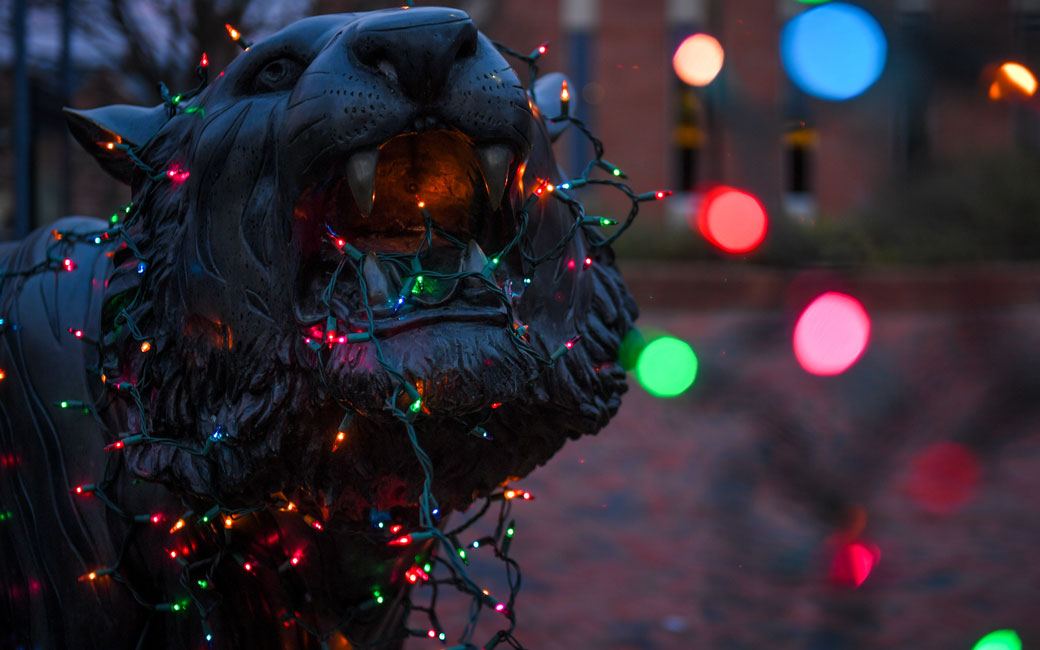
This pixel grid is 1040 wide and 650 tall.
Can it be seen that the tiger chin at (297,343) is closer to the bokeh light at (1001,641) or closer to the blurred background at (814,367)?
the blurred background at (814,367)

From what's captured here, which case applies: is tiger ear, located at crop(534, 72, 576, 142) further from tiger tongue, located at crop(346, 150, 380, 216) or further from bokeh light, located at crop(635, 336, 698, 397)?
bokeh light, located at crop(635, 336, 698, 397)

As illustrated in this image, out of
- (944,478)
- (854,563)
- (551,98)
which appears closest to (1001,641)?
(854,563)

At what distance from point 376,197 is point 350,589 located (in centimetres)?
63

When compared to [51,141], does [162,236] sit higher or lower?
lower

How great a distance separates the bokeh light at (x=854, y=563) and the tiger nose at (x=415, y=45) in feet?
11.9

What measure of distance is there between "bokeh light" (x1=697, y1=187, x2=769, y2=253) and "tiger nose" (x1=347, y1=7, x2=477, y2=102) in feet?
23.8

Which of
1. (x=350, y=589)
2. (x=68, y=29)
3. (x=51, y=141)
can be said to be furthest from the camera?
(x=51, y=141)

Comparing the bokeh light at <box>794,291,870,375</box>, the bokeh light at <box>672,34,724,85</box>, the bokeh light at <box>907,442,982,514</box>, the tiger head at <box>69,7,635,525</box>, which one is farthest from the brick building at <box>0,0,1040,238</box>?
the tiger head at <box>69,7,635,525</box>

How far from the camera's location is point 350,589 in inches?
59.4

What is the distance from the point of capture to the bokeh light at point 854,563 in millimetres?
4199

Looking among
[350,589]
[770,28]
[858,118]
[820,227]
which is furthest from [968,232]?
[350,589]

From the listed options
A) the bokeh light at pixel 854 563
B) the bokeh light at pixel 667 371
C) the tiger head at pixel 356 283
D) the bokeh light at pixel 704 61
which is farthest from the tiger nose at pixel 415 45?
the bokeh light at pixel 704 61

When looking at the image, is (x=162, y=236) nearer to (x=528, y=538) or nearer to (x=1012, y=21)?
(x=1012, y=21)

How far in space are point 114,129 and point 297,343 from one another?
0.55 m
